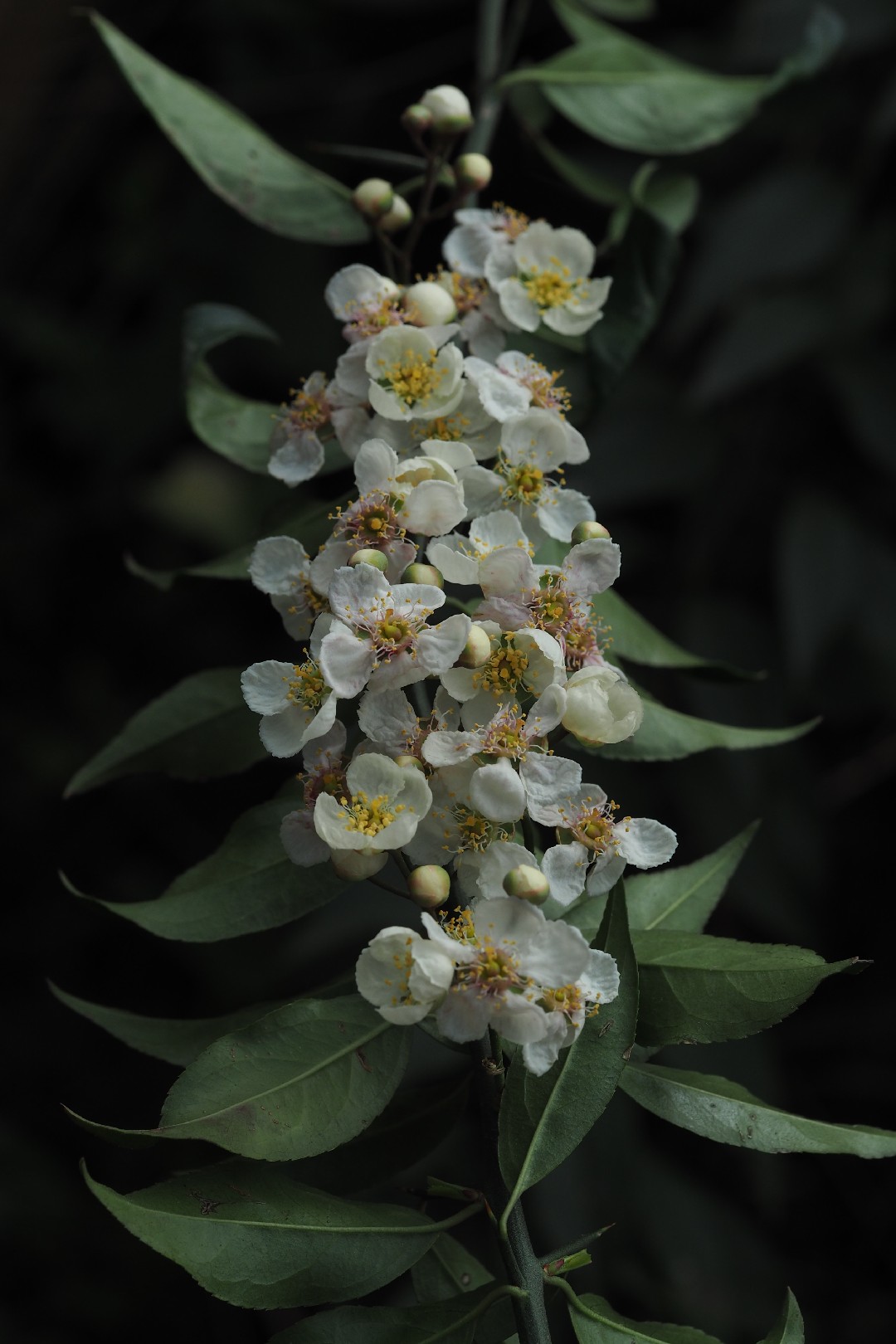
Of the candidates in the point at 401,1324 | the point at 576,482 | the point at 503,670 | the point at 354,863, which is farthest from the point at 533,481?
the point at 576,482

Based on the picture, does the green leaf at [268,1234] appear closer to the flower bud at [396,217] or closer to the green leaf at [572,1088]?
the green leaf at [572,1088]

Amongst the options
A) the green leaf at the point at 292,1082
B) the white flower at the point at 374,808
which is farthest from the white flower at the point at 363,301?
the green leaf at the point at 292,1082

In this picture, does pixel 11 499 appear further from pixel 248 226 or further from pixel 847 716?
pixel 847 716

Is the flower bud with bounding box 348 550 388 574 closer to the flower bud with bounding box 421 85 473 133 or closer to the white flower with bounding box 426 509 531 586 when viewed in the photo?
the white flower with bounding box 426 509 531 586

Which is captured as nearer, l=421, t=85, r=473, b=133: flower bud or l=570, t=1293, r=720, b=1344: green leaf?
l=570, t=1293, r=720, b=1344: green leaf

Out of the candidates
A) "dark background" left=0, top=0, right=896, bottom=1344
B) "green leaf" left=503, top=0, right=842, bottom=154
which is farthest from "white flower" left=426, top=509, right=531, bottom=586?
"dark background" left=0, top=0, right=896, bottom=1344

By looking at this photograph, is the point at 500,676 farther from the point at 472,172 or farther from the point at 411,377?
the point at 472,172
